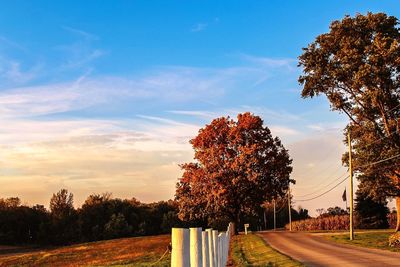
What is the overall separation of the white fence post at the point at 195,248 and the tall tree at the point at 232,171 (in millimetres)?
45083

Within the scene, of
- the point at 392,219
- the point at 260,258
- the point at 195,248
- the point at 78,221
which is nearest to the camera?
the point at 195,248

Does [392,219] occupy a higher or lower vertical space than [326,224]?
higher

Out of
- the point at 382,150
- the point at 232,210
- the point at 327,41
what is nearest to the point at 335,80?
the point at 327,41

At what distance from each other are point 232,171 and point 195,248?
46331 mm

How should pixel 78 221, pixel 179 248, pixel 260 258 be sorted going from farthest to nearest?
1. pixel 78 221
2. pixel 260 258
3. pixel 179 248

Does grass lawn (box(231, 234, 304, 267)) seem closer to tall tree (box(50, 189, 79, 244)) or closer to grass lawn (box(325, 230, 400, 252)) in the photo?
grass lawn (box(325, 230, 400, 252))

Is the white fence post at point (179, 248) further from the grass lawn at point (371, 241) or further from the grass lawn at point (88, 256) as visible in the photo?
the grass lawn at point (88, 256)

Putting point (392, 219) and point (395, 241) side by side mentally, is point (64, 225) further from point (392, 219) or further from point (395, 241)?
point (395, 241)

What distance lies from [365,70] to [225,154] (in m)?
21.6

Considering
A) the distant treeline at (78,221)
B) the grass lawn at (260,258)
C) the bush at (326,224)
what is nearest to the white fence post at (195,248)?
the grass lawn at (260,258)

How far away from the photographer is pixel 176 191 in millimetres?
55562

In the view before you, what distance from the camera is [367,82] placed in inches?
1430

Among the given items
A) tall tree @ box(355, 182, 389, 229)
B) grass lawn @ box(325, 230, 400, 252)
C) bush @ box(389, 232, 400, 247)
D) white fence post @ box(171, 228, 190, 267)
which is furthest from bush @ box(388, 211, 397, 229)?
white fence post @ box(171, 228, 190, 267)

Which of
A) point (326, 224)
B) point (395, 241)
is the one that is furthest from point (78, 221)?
point (395, 241)
